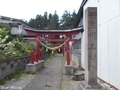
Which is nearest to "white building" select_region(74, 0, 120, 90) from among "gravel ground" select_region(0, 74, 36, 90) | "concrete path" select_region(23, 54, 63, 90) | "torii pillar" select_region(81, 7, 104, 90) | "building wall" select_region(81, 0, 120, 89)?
"building wall" select_region(81, 0, 120, 89)

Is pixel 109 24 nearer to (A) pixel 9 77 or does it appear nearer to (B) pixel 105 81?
(B) pixel 105 81

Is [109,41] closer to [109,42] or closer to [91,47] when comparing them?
[109,42]

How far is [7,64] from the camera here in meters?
12.6

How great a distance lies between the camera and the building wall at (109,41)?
8.15 meters

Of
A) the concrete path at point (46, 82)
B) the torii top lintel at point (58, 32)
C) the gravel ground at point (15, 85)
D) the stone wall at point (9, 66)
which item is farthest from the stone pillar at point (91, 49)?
the torii top lintel at point (58, 32)

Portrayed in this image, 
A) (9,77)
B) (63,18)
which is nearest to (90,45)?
(9,77)

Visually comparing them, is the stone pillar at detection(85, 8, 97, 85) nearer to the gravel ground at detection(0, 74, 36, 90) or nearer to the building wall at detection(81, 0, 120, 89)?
the building wall at detection(81, 0, 120, 89)

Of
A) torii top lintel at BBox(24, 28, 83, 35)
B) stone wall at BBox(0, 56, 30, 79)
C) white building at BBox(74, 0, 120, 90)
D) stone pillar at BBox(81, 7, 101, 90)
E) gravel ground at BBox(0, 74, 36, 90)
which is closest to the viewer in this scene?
stone pillar at BBox(81, 7, 101, 90)

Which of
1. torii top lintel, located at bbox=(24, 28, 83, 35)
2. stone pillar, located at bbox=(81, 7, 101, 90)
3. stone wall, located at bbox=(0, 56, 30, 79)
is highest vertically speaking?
torii top lintel, located at bbox=(24, 28, 83, 35)

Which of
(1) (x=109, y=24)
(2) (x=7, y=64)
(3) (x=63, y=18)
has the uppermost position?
(3) (x=63, y=18)

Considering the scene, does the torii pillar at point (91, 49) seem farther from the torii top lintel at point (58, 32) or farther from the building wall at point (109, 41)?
the torii top lintel at point (58, 32)

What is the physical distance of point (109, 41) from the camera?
932 centimetres

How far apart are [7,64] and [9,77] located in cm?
79

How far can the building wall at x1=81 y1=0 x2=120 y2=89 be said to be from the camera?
26.7 feet
